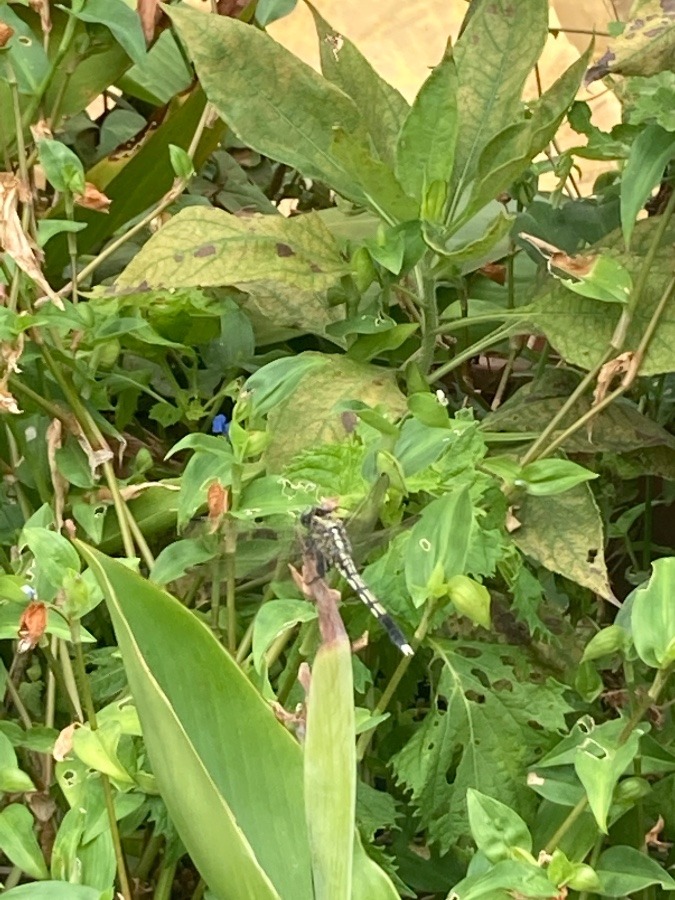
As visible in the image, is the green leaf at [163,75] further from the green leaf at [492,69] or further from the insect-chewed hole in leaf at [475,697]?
the insect-chewed hole in leaf at [475,697]

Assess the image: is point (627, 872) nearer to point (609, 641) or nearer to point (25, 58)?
point (609, 641)

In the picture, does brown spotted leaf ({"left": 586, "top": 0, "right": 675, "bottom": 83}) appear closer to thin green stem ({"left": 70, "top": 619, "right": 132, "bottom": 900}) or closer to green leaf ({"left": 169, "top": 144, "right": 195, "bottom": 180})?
green leaf ({"left": 169, "top": 144, "right": 195, "bottom": 180})

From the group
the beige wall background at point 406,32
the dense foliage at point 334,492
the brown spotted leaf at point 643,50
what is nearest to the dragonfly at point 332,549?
the dense foliage at point 334,492

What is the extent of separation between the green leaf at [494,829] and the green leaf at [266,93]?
26 centimetres

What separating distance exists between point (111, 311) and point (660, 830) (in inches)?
11.1

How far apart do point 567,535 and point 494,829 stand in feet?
0.46

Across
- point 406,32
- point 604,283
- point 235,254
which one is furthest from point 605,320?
point 406,32

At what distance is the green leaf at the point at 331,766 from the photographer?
19 cm

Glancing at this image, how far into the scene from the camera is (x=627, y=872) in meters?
0.30

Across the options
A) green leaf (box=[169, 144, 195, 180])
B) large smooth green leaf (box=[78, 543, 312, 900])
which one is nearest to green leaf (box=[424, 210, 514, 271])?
green leaf (box=[169, 144, 195, 180])

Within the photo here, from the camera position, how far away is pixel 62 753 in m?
0.29

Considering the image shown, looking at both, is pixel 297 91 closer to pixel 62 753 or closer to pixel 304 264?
pixel 304 264

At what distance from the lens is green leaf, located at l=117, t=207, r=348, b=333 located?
0.41 metres

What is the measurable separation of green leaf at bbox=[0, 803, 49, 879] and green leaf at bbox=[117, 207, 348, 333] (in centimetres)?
20
